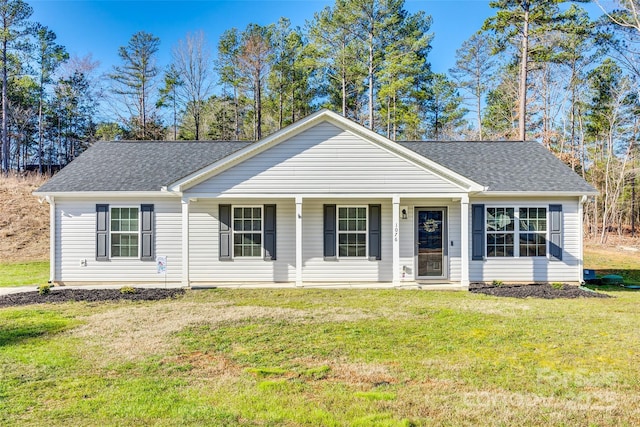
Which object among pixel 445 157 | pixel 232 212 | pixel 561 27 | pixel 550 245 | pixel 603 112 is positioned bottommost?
pixel 550 245

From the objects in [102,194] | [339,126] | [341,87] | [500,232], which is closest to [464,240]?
[500,232]

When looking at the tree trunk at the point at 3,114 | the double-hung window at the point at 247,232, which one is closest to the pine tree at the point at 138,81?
the tree trunk at the point at 3,114

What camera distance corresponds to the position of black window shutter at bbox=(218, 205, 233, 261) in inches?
427

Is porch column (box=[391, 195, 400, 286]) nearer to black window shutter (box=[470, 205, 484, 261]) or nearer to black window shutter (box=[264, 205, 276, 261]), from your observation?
black window shutter (box=[470, 205, 484, 261])

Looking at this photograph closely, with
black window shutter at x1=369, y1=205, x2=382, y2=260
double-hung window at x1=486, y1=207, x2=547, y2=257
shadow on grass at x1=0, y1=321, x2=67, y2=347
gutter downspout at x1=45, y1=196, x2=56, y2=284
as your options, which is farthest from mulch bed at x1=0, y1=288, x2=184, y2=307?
double-hung window at x1=486, y1=207, x2=547, y2=257

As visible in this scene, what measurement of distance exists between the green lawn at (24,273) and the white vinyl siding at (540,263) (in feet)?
41.2

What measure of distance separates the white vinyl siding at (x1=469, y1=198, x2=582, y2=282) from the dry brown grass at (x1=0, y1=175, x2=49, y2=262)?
17896 millimetres

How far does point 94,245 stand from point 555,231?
1243 cm

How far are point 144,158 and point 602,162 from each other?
3106 cm

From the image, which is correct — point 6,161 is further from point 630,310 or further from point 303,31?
point 630,310

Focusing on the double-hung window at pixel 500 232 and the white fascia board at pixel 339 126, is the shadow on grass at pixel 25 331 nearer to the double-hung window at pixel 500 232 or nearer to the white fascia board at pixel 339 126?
the white fascia board at pixel 339 126

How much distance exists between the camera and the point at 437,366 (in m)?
4.84

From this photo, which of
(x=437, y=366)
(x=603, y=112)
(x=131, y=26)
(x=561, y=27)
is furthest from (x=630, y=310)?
(x=131, y=26)

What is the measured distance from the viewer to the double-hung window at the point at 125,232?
1077 cm
